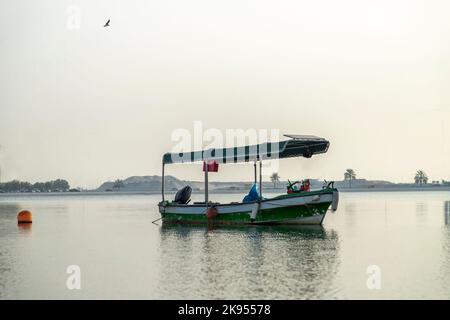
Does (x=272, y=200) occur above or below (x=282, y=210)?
above

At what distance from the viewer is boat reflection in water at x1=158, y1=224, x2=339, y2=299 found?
1881cm

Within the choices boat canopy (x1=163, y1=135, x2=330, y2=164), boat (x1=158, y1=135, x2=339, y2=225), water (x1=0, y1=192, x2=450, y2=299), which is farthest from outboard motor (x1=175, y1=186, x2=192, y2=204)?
water (x1=0, y1=192, x2=450, y2=299)

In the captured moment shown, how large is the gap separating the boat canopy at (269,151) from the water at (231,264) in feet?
15.5

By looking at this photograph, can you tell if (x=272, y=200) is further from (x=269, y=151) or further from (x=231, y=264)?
(x=231, y=264)

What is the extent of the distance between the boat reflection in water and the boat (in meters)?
1.29

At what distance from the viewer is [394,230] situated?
41562 millimetres

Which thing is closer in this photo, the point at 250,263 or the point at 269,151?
the point at 250,263

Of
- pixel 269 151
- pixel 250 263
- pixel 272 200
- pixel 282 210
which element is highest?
pixel 269 151

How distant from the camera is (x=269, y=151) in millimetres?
39000

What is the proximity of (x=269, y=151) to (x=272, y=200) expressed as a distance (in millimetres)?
3134

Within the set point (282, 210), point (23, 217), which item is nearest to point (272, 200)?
point (282, 210)
